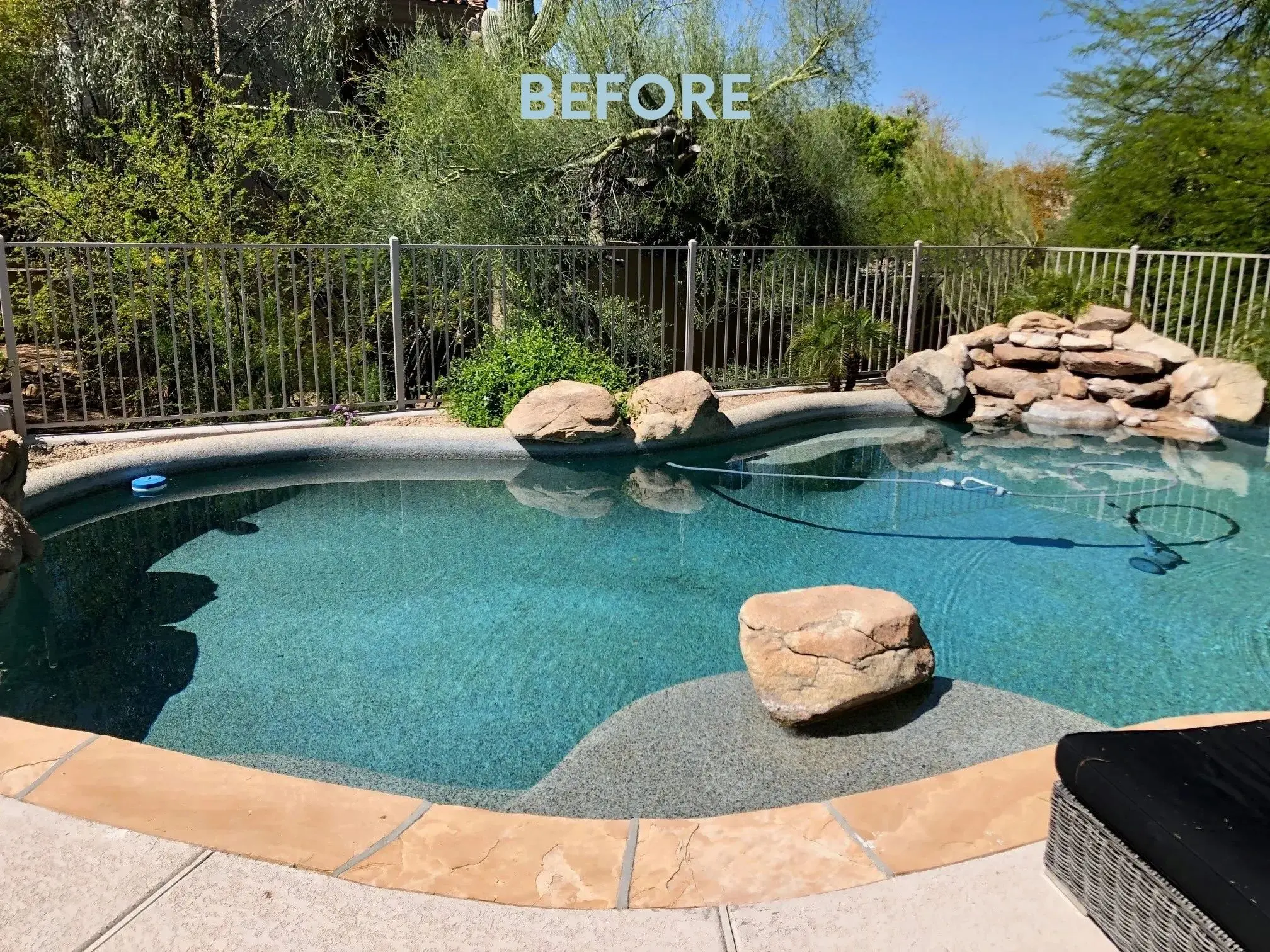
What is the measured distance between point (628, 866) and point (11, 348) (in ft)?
21.6

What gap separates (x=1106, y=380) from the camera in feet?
→ 29.8

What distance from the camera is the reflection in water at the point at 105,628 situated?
145 inches

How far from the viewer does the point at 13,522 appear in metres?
4.08

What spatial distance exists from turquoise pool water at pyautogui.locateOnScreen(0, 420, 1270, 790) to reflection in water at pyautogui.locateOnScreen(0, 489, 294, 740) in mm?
14

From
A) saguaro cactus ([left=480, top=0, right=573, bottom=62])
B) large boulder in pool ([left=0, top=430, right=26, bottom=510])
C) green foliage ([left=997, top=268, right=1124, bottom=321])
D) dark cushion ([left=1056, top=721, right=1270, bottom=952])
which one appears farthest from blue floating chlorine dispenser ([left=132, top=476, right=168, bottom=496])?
green foliage ([left=997, top=268, right=1124, bottom=321])

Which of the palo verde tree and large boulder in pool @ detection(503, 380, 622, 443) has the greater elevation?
the palo verde tree

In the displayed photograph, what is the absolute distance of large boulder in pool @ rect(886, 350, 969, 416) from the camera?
363 inches

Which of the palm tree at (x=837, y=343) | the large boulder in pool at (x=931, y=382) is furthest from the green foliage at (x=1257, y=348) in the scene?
the palm tree at (x=837, y=343)

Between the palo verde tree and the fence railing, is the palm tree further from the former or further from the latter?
the palo verde tree

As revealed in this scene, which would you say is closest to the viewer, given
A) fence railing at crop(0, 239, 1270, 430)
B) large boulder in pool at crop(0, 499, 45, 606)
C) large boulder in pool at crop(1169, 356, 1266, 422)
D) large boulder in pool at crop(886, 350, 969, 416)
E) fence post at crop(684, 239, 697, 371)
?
large boulder in pool at crop(0, 499, 45, 606)

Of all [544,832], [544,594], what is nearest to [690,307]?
[544,594]

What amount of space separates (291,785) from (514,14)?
10.8 meters

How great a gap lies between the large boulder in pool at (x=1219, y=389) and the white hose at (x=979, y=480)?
1385 millimetres

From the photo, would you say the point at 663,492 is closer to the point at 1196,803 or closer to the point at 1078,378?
the point at 1078,378
